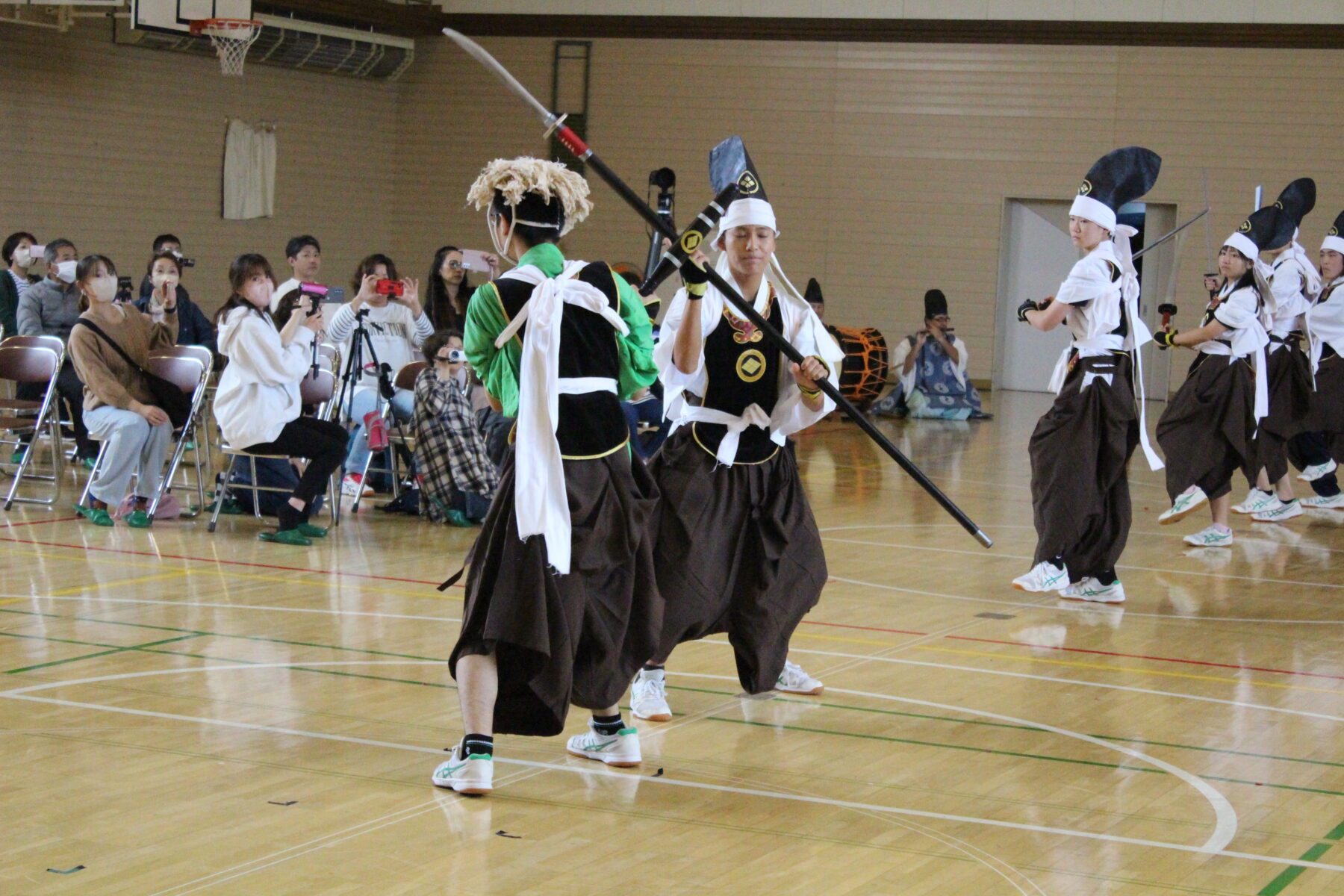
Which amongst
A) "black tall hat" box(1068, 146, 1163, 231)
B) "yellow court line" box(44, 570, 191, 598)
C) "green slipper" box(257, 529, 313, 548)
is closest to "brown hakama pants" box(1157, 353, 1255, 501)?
"black tall hat" box(1068, 146, 1163, 231)

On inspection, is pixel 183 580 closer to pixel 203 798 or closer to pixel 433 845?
pixel 203 798

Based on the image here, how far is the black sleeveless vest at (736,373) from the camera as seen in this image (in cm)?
484

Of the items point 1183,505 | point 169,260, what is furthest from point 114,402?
point 1183,505

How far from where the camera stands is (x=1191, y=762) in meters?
4.52

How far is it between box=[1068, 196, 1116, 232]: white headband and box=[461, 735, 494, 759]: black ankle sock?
4109 millimetres

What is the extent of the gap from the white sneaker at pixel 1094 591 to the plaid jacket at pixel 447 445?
10.5 ft

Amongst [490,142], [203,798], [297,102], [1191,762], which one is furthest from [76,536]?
[490,142]

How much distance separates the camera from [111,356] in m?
8.46

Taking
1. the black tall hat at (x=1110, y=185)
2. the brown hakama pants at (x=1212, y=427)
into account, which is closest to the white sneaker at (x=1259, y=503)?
the brown hakama pants at (x=1212, y=427)

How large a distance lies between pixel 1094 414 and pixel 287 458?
4432 mm

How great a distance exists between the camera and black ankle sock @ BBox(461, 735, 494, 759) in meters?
3.89

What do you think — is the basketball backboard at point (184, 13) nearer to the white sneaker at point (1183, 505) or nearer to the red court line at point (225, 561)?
the red court line at point (225, 561)

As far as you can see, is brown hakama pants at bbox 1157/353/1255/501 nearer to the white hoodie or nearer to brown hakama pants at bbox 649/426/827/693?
brown hakama pants at bbox 649/426/827/693

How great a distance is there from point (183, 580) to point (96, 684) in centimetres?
189
